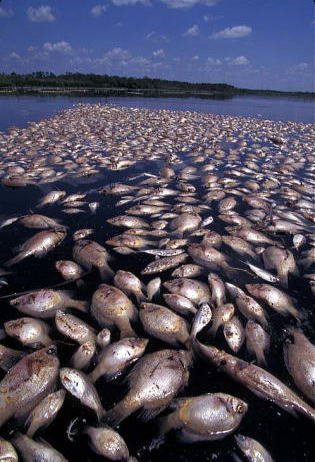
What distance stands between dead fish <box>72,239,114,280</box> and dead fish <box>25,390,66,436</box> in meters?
1.98

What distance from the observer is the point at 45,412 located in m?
2.88

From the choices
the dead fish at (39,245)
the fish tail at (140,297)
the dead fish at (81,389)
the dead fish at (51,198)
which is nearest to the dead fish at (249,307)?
the fish tail at (140,297)

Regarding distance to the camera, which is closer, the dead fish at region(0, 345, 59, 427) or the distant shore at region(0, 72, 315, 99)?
the dead fish at region(0, 345, 59, 427)

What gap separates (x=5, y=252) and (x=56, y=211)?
1.79 m

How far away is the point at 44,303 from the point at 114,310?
3.00ft

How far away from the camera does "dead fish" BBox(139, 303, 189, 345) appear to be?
3.72 m

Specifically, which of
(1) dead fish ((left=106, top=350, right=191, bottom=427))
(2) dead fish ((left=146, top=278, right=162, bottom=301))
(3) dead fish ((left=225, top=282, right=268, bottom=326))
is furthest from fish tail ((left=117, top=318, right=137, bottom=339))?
(3) dead fish ((left=225, top=282, right=268, bottom=326))

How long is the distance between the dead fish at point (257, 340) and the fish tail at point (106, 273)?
1.99 metres

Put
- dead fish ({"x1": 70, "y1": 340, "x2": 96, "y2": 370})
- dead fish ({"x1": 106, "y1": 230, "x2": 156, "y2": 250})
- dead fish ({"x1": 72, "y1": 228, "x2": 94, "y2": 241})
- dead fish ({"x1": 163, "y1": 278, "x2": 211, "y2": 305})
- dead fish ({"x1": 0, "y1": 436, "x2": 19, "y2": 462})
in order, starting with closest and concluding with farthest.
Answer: dead fish ({"x1": 0, "y1": 436, "x2": 19, "y2": 462}) < dead fish ({"x1": 70, "y1": 340, "x2": 96, "y2": 370}) < dead fish ({"x1": 163, "y1": 278, "x2": 211, "y2": 305}) < dead fish ({"x1": 106, "y1": 230, "x2": 156, "y2": 250}) < dead fish ({"x1": 72, "y1": 228, "x2": 94, "y2": 241})

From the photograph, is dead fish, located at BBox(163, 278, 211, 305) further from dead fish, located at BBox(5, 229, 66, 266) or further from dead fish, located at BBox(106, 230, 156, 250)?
dead fish, located at BBox(5, 229, 66, 266)

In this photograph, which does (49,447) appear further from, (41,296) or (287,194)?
(287,194)

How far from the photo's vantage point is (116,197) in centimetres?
796

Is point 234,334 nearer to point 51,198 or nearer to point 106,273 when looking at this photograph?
point 106,273

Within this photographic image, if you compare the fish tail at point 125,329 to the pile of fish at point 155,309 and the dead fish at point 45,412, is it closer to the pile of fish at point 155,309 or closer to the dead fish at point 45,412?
the pile of fish at point 155,309
